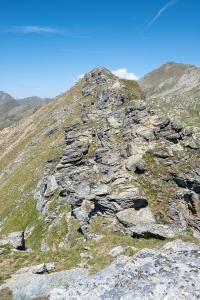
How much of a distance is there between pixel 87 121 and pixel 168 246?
46.9 metres

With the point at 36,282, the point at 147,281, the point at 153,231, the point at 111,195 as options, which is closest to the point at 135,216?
the point at 111,195

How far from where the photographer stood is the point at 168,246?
17.8 meters

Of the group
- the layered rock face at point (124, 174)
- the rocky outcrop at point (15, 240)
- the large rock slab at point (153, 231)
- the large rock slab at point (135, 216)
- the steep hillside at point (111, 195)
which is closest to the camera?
the large rock slab at point (153, 231)

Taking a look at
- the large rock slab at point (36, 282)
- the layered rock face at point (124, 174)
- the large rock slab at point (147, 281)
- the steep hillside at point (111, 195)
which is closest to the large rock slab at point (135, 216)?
the layered rock face at point (124, 174)

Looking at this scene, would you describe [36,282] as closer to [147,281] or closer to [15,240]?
[147,281]

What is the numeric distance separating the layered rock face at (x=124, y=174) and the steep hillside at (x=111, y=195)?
122 millimetres

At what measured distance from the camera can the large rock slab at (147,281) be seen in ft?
37.2

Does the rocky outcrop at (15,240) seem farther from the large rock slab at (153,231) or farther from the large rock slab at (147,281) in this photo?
the large rock slab at (147,281)

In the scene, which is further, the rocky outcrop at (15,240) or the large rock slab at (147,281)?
the rocky outcrop at (15,240)

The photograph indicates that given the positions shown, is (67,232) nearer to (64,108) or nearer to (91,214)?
(91,214)

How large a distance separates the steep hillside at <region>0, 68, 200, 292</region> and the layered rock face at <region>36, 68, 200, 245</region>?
0.12 metres

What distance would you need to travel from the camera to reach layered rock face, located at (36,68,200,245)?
29.8 metres

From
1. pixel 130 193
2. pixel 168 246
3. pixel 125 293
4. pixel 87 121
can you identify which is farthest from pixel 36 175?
pixel 125 293

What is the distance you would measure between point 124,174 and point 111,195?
14.9 ft
